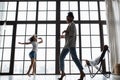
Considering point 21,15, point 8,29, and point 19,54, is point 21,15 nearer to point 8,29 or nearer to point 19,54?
point 8,29

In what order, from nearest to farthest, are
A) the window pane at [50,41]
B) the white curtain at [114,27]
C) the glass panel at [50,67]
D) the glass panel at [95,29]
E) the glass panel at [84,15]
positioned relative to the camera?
1. the white curtain at [114,27]
2. the glass panel at [50,67]
3. the window pane at [50,41]
4. the glass panel at [95,29]
5. the glass panel at [84,15]

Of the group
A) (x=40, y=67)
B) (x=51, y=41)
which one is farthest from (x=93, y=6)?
(x=40, y=67)

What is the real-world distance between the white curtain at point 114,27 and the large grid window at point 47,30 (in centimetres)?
72

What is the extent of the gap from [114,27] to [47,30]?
6.83 feet

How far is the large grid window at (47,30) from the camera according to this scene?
556 cm

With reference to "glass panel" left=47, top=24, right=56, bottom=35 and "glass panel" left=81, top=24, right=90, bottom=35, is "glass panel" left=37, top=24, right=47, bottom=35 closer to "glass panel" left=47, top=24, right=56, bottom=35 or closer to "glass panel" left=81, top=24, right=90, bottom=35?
"glass panel" left=47, top=24, right=56, bottom=35

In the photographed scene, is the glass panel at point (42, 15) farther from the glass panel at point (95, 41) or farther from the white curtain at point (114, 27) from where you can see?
the white curtain at point (114, 27)

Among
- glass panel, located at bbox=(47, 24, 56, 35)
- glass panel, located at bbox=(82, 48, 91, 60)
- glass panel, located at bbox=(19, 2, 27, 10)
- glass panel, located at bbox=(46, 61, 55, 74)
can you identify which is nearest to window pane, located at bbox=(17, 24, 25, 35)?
glass panel, located at bbox=(19, 2, 27, 10)

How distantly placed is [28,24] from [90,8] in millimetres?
2099

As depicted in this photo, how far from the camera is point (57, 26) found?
5.79m

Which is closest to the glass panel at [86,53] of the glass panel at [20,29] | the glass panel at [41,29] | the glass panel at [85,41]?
the glass panel at [85,41]

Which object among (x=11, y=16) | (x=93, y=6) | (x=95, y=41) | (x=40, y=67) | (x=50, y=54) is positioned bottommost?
(x=40, y=67)

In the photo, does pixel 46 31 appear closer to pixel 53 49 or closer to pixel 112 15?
pixel 53 49

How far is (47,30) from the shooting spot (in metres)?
5.87
